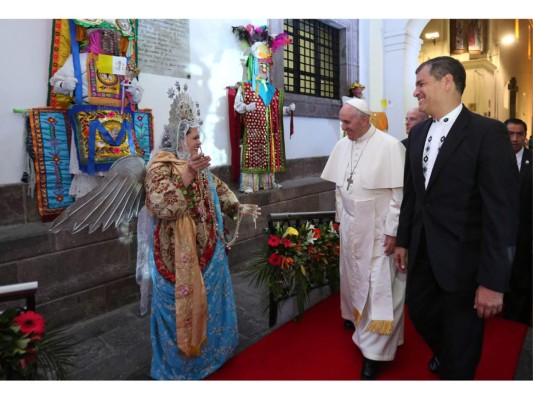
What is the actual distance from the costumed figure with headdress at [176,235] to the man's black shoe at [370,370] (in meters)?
0.93

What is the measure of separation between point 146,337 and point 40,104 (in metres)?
2.26

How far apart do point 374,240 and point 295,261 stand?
0.75 metres

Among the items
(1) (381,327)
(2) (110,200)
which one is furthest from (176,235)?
(1) (381,327)

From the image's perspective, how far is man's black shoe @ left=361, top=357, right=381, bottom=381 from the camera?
255 centimetres

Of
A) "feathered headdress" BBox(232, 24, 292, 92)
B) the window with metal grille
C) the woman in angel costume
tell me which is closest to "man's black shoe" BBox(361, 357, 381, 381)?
Result: the woman in angel costume

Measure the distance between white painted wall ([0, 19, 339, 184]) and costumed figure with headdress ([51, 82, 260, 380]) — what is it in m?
1.45

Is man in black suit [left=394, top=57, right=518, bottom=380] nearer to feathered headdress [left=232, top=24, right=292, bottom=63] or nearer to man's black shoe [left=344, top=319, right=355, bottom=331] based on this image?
man's black shoe [left=344, top=319, right=355, bottom=331]

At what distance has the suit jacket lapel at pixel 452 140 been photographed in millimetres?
1938

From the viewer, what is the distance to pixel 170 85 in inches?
185

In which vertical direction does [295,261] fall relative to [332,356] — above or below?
above

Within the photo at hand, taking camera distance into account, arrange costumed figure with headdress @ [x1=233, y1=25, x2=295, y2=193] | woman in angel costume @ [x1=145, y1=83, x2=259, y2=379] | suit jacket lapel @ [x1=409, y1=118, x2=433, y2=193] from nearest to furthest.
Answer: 1. suit jacket lapel @ [x1=409, y1=118, x2=433, y2=193]
2. woman in angel costume @ [x1=145, y1=83, x2=259, y2=379]
3. costumed figure with headdress @ [x1=233, y1=25, x2=295, y2=193]

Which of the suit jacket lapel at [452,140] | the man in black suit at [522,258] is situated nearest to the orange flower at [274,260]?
the suit jacket lapel at [452,140]

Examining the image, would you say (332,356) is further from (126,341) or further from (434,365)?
(126,341)
